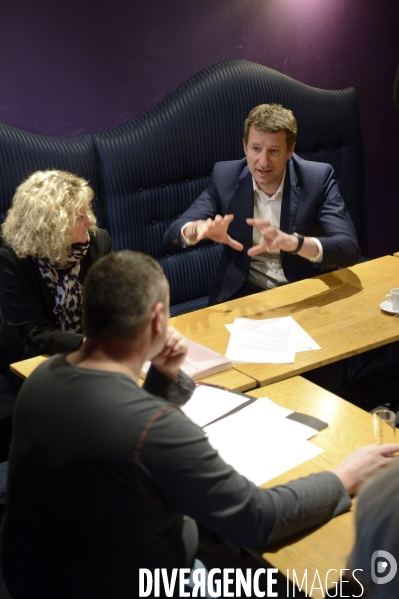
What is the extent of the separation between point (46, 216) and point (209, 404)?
106cm

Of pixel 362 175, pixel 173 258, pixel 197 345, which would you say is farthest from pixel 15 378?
pixel 362 175

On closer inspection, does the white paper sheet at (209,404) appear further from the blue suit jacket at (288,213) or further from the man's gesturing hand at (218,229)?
the blue suit jacket at (288,213)

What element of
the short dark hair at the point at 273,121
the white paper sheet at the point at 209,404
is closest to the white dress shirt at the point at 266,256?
the short dark hair at the point at 273,121

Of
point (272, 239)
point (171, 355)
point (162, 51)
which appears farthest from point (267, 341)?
point (162, 51)

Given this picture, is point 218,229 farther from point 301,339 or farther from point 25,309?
point 25,309

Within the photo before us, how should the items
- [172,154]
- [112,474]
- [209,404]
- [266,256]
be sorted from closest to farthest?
[112,474] < [209,404] < [266,256] < [172,154]

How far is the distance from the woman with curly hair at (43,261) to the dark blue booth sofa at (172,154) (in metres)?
0.68

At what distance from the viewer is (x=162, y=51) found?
3.86 m

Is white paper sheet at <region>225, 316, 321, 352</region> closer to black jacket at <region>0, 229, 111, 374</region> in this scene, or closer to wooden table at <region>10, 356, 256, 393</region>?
wooden table at <region>10, 356, 256, 393</region>

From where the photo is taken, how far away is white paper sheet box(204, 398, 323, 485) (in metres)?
1.80

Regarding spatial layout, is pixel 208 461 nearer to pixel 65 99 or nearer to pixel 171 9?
pixel 65 99

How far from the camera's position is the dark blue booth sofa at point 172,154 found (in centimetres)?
359

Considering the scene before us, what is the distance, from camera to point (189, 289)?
4043mm

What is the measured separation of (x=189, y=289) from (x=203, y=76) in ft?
3.77
